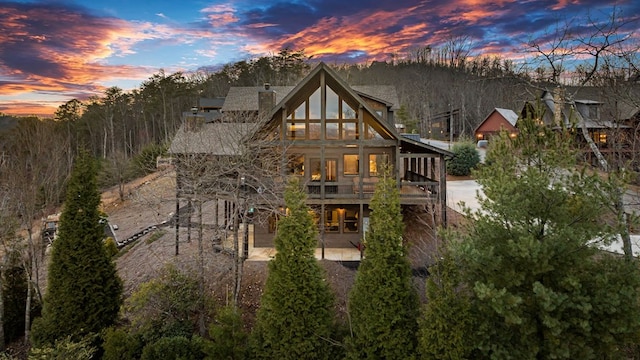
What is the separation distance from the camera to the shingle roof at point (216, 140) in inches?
558

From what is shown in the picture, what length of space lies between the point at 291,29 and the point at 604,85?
74.2 ft

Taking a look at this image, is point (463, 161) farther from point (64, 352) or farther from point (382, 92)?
point (64, 352)

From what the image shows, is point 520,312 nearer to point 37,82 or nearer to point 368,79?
point 37,82

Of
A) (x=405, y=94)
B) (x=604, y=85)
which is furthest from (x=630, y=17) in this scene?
(x=405, y=94)

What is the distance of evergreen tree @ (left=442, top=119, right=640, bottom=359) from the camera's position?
5902 mm

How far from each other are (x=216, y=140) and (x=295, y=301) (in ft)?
31.2

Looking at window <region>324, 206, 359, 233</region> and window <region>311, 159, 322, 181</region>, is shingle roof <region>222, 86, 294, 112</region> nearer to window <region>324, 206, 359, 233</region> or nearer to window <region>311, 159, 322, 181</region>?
window <region>311, 159, 322, 181</region>

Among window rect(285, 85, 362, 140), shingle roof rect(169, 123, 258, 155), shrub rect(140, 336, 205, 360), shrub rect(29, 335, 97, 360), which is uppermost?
window rect(285, 85, 362, 140)

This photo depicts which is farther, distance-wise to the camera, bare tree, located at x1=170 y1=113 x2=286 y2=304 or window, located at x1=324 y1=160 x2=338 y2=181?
window, located at x1=324 y1=160 x2=338 y2=181

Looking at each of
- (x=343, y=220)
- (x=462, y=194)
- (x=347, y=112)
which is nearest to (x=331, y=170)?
(x=343, y=220)

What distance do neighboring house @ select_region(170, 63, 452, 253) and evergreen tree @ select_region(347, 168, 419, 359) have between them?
604 cm

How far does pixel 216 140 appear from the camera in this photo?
15.9m

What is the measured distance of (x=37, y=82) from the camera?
26312 millimetres

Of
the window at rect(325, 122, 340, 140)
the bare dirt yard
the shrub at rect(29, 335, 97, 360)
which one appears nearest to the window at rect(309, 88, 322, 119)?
the window at rect(325, 122, 340, 140)
